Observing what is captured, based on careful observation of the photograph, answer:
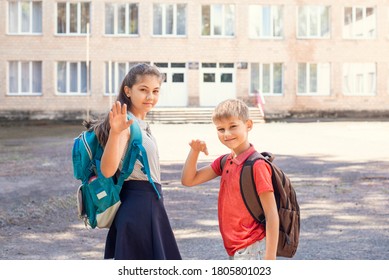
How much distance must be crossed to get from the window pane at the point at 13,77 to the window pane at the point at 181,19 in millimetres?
8082

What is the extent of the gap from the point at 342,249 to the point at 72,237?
8.34ft

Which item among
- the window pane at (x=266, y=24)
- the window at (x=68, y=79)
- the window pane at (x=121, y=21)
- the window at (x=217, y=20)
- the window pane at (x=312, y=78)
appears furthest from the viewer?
the window pane at (x=312, y=78)

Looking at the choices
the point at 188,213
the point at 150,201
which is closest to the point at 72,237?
the point at 188,213

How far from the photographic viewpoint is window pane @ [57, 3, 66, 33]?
36125mm

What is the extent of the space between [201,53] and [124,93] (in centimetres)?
3263

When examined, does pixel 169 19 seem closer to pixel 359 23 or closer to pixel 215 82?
pixel 215 82

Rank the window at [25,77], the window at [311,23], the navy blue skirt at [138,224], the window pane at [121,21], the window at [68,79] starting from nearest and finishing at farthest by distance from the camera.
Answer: the navy blue skirt at [138,224] → the window at [25,77] → the window at [68,79] → the window pane at [121,21] → the window at [311,23]

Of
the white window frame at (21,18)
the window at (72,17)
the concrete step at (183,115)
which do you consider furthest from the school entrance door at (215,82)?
the white window frame at (21,18)

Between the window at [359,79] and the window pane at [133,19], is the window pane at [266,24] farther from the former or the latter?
the window pane at [133,19]

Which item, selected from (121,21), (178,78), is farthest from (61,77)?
(178,78)

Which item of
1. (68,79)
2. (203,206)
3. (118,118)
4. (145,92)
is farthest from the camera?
(68,79)

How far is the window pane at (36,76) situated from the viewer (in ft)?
118

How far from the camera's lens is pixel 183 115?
32.7 metres

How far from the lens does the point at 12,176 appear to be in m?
12.0
